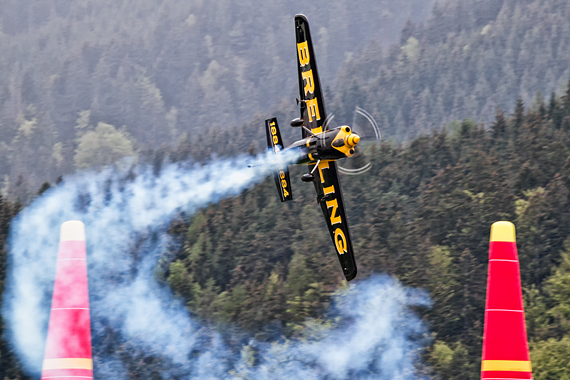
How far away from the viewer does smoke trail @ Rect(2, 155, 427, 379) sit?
25.2m

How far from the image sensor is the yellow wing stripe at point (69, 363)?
50.6ft

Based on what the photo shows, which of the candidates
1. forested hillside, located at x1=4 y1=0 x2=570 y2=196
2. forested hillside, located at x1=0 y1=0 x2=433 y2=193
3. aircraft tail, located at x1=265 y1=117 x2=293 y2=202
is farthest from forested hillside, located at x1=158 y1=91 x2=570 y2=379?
forested hillside, located at x1=0 y1=0 x2=433 y2=193

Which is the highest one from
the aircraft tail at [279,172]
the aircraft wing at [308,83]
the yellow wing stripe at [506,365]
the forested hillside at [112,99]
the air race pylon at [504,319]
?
the forested hillside at [112,99]

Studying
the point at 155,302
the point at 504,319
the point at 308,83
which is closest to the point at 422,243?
the point at 155,302

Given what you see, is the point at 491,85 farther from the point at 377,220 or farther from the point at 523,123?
the point at 377,220

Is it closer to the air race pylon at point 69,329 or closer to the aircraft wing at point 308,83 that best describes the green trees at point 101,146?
the aircraft wing at point 308,83

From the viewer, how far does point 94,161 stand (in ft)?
455

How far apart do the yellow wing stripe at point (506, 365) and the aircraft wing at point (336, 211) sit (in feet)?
21.3

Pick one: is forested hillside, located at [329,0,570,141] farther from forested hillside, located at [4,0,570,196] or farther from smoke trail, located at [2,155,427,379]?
smoke trail, located at [2,155,427,379]

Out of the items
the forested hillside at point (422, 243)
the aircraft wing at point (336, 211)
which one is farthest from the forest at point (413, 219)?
the aircraft wing at point (336, 211)

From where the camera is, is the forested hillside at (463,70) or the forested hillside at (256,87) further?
the forested hillside at (256,87)

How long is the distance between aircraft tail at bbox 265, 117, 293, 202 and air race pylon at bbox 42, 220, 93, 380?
6554mm

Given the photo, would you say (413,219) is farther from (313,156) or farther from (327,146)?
(327,146)

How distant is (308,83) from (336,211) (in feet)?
9.51
